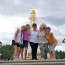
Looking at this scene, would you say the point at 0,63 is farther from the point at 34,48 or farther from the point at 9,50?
the point at 9,50

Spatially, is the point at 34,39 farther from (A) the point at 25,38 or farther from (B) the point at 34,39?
(A) the point at 25,38

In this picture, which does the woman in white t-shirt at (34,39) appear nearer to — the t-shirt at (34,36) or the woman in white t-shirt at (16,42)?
the t-shirt at (34,36)

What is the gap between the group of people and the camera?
49.7 ft

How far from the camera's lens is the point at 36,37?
49.7 feet

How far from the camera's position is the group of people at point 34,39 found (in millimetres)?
15134

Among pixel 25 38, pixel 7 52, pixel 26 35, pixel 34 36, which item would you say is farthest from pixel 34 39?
pixel 7 52

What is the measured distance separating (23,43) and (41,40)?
27.6 inches

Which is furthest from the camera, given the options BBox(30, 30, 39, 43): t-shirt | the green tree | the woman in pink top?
the green tree

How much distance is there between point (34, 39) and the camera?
15.0 meters

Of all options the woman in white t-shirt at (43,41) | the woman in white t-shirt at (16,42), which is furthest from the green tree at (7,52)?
the woman in white t-shirt at (43,41)

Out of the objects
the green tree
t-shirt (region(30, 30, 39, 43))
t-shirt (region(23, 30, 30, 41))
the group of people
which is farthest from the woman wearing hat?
the green tree

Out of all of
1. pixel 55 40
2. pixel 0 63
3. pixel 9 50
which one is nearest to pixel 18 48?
pixel 55 40

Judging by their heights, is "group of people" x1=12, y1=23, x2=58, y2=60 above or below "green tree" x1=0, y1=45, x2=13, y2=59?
below

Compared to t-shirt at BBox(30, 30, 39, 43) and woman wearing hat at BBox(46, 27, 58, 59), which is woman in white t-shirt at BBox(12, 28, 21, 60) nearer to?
t-shirt at BBox(30, 30, 39, 43)
